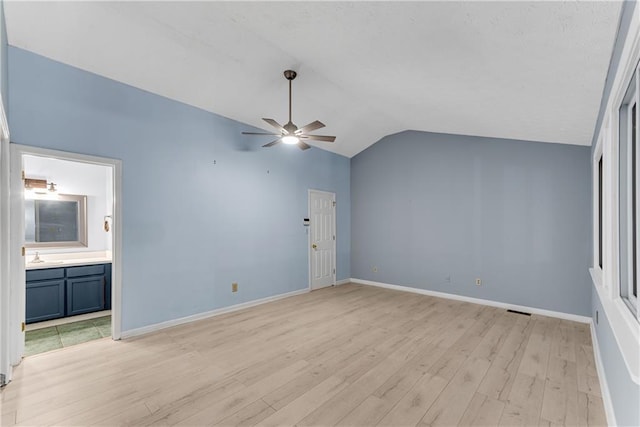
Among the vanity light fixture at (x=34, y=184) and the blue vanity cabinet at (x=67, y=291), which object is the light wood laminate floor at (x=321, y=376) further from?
Result: the vanity light fixture at (x=34, y=184)

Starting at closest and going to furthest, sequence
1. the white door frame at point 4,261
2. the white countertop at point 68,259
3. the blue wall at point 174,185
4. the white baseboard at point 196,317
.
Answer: the white door frame at point 4,261, the blue wall at point 174,185, the white baseboard at point 196,317, the white countertop at point 68,259

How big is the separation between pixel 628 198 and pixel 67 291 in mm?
6052

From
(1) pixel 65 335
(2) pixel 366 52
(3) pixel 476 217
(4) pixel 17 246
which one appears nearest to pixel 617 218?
(2) pixel 366 52

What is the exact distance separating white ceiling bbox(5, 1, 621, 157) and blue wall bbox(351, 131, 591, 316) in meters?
0.61

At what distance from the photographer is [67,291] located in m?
4.36

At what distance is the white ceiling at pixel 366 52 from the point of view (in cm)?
187

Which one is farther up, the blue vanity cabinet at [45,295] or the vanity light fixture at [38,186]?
the vanity light fixture at [38,186]

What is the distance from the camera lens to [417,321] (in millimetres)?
4246

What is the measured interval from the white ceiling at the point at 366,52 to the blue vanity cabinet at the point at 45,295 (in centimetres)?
281

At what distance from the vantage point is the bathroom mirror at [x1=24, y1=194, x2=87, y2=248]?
471 centimetres

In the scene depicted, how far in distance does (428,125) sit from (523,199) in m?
1.86

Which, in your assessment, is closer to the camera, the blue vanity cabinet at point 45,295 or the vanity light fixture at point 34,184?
the blue vanity cabinet at point 45,295

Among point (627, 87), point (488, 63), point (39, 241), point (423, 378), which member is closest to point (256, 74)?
point (488, 63)

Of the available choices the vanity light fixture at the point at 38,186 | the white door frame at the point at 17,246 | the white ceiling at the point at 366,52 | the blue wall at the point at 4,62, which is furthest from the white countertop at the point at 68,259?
the white ceiling at the point at 366,52
